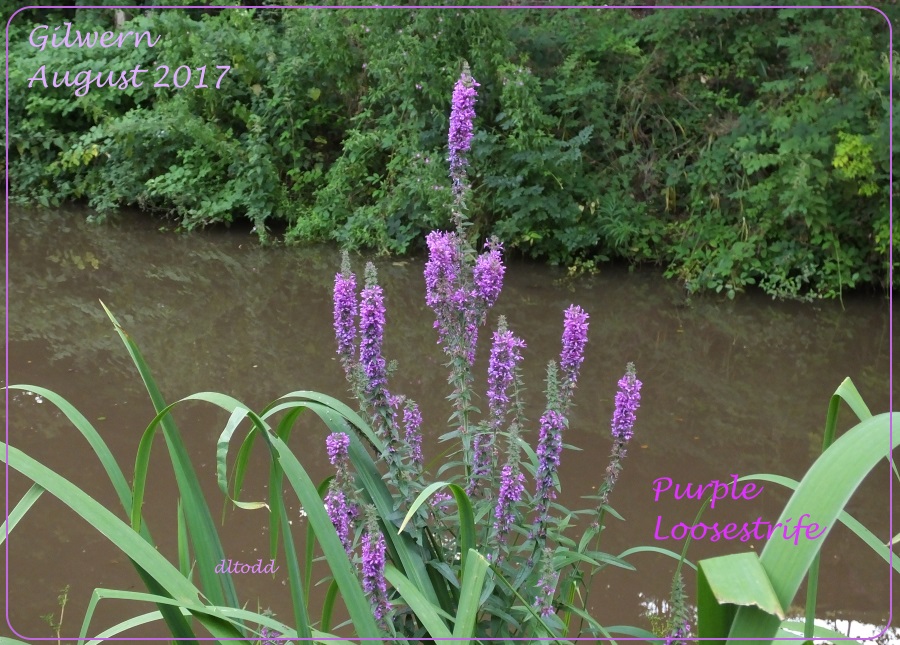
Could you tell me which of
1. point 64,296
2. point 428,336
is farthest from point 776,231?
point 64,296

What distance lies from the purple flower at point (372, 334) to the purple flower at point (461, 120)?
34 centimetres

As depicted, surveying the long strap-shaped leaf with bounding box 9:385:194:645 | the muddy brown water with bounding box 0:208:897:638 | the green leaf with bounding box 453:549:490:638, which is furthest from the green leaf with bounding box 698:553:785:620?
the muddy brown water with bounding box 0:208:897:638

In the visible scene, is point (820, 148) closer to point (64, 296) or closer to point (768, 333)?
point (768, 333)

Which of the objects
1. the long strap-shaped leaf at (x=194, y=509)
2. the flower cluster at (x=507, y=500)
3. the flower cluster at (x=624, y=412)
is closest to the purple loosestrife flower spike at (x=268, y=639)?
the long strap-shaped leaf at (x=194, y=509)

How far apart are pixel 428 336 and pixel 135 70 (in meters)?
4.72

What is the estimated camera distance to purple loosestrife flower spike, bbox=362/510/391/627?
1636mm

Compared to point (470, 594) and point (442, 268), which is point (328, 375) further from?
point (470, 594)

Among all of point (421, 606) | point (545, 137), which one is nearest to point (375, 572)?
point (421, 606)

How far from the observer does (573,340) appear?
6.36 feet

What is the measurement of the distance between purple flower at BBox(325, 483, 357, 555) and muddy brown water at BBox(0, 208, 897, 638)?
5.07ft

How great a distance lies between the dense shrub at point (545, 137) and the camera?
22.6 ft

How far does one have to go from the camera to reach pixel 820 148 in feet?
22.0

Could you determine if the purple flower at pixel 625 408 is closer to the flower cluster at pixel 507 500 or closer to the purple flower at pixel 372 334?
the flower cluster at pixel 507 500

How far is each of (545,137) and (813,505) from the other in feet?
21.1
